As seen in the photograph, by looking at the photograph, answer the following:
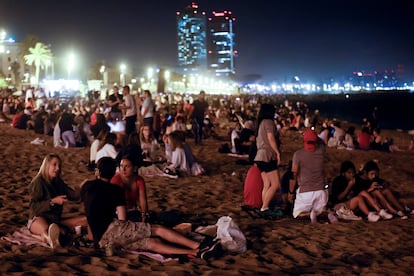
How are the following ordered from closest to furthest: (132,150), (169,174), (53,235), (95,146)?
(53,235)
(132,150)
(169,174)
(95,146)

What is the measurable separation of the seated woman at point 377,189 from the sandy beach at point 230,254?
24 cm

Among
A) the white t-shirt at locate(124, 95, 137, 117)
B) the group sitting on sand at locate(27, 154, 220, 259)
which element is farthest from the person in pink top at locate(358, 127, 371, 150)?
the group sitting on sand at locate(27, 154, 220, 259)

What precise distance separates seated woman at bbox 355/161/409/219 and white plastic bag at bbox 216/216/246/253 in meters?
2.96

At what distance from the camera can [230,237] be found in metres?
5.68

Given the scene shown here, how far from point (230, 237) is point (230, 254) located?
188 mm

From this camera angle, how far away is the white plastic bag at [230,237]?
5.67 m

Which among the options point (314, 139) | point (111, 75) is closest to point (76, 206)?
point (314, 139)

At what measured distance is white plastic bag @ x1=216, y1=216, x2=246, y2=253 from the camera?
223 inches

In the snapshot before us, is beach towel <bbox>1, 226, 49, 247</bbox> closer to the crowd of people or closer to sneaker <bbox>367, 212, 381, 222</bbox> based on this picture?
the crowd of people

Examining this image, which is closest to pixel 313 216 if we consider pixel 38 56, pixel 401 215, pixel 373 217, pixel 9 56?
pixel 373 217

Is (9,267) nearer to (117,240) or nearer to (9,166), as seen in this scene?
(117,240)

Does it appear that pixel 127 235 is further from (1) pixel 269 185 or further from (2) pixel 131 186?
(1) pixel 269 185

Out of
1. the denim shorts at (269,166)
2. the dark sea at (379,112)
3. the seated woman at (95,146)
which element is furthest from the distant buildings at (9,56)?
the denim shorts at (269,166)

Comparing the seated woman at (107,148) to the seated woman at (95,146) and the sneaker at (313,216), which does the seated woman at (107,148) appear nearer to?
the seated woman at (95,146)
